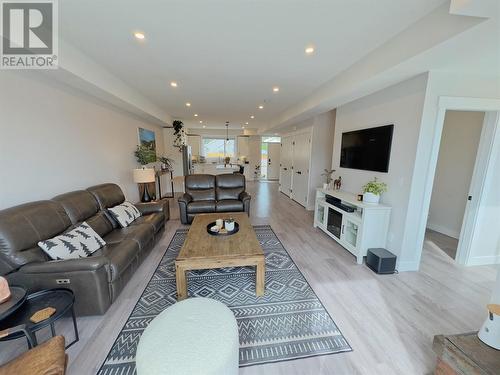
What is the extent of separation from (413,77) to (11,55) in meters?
4.43

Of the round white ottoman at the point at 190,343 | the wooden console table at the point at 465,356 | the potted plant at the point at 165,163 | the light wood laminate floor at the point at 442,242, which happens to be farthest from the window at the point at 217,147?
the wooden console table at the point at 465,356

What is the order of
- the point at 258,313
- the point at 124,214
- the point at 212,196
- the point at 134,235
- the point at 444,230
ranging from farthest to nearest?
the point at 212,196 → the point at 444,230 → the point at 124,214 → the point at 134,235 → the point at 258,313

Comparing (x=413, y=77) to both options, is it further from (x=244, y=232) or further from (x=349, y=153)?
(x=244, y=232)

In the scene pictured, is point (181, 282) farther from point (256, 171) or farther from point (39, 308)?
point (256, 171)

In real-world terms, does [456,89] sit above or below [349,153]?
above

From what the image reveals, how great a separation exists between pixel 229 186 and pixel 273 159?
644 cm

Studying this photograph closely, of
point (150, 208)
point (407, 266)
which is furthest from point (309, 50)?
→ point (150, 208)

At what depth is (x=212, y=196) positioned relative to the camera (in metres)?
4.56

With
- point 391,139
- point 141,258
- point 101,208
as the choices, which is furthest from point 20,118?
point 391,139

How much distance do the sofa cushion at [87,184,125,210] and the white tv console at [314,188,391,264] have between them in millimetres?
3661

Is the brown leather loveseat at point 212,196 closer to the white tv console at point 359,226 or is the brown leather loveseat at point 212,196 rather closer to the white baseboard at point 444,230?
the white tv console at point 359,226

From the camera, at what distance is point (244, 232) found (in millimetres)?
2697

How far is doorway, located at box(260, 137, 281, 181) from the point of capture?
10.7 meters

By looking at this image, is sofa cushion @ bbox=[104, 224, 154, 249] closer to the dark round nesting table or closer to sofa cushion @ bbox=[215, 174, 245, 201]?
the dark round nesting table
